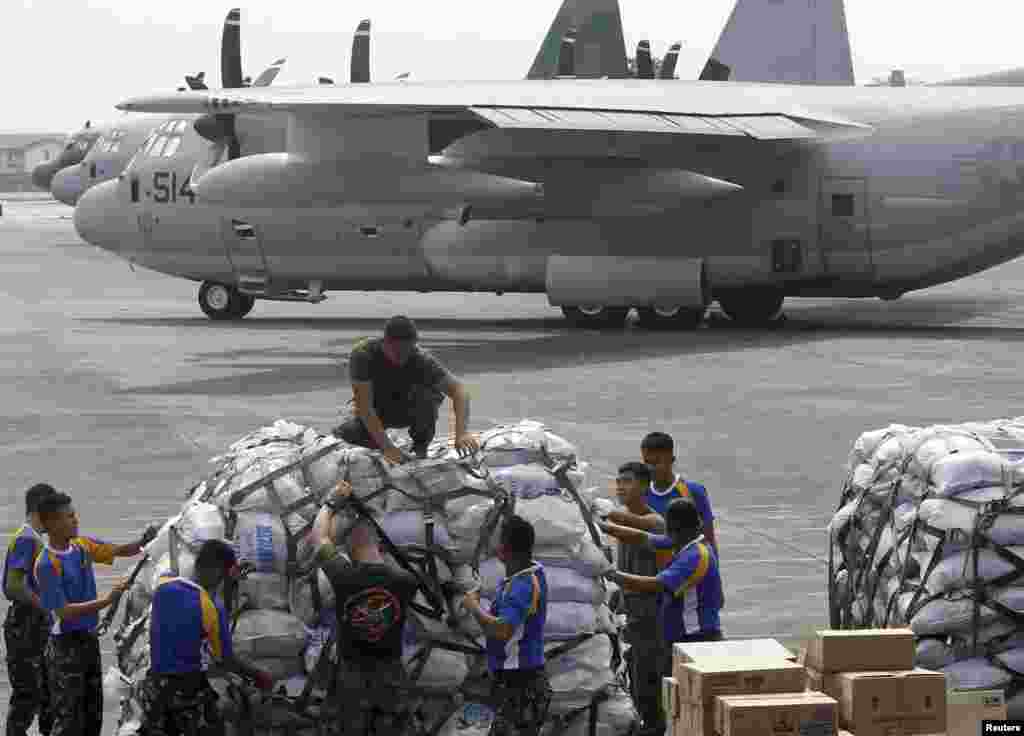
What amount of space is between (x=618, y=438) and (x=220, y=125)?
14888 mm

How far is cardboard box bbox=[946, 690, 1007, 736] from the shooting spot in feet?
31.6

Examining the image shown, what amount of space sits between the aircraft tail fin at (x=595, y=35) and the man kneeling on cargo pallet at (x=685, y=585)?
57.2 m

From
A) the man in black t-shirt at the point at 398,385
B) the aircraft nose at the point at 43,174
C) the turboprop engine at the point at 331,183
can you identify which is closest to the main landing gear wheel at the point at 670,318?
the turboprop engine at the point at 331,183

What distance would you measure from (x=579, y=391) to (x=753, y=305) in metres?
10.1

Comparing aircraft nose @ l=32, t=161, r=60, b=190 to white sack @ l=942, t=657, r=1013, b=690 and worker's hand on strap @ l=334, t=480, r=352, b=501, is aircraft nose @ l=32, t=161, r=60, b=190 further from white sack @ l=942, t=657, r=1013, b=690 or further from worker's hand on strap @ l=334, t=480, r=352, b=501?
white sack @ l=942, t=657, r=1013, b=690

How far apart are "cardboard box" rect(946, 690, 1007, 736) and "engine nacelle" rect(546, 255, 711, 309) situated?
2405 centimetres

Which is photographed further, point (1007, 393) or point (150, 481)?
point (1007, 393)

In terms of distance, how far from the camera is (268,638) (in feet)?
31.2

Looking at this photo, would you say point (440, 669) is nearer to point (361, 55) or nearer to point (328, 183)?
point (328, 183)

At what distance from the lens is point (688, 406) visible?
25.1 meters

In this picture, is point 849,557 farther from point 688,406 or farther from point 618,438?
point 688,406

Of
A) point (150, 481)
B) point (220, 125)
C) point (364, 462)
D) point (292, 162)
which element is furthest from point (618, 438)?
point (220, 125)

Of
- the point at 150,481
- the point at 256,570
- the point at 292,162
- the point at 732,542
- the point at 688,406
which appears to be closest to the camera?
the point at 256,570

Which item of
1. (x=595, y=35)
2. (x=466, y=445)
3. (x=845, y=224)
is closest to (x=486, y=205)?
(x=845, y=224)
